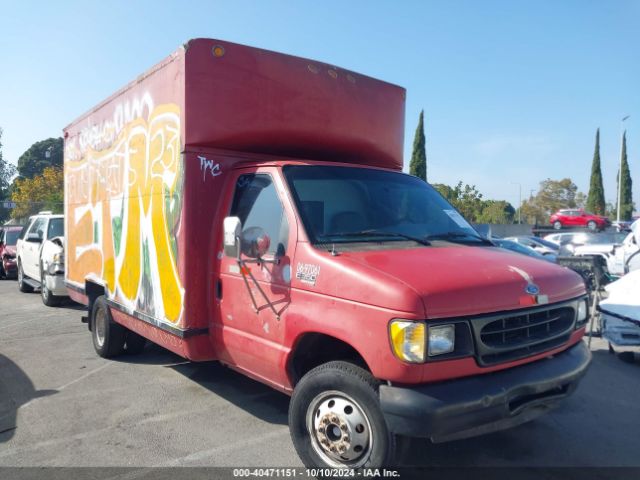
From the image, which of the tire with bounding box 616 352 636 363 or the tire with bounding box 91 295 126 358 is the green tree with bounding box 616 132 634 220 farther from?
the tire with bounding box 91 295 126 358

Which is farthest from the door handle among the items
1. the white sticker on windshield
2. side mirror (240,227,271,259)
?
the white sticker on windshield

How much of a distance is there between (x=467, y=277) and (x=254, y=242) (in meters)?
1.50

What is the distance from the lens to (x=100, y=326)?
659 centimetres

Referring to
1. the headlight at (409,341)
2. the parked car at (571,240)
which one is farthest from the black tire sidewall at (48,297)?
the parked car at (571,240)

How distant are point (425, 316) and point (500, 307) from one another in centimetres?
55

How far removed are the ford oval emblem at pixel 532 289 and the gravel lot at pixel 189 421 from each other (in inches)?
51.0

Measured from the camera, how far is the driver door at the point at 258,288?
3.76m

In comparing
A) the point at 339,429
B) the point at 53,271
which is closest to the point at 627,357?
the point at 339,429

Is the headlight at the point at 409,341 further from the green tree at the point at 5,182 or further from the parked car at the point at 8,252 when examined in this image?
the green tree at the point at 5,182

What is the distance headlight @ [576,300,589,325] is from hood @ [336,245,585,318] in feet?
0.48

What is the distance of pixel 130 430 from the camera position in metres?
Result: 4.42

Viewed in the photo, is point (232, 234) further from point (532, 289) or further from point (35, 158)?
point (35, 158)

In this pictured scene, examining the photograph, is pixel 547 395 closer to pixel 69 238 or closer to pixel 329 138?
pixel 329 138

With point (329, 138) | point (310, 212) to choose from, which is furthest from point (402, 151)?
point (310, 212)
